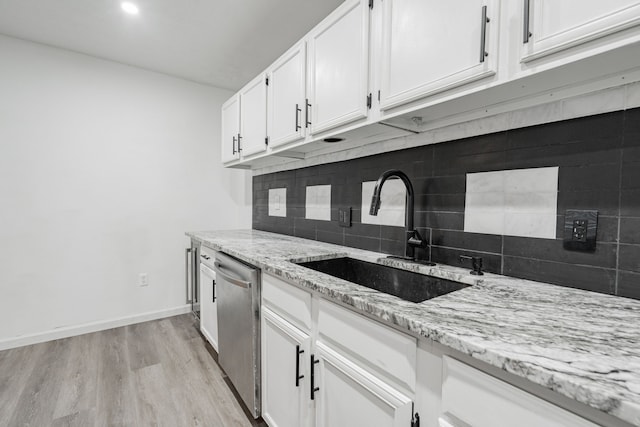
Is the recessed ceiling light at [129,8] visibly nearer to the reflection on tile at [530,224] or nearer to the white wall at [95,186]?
the white wall at [95,186]

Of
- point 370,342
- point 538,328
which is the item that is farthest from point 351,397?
point 538,328

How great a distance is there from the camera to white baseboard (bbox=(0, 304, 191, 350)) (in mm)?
2359

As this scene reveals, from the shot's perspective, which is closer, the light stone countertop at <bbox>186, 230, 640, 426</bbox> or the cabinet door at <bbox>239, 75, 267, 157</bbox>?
the light stone countertop at <bbox>186, 230, 640, 426</bbox>

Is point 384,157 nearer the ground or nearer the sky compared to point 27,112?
nearer the ground

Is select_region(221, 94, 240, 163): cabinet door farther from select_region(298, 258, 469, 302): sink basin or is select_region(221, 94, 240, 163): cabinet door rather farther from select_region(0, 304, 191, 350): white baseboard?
select_region(0, 304, 191, 350): white baseboard

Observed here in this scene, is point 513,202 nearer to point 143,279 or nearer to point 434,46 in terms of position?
point 434,46

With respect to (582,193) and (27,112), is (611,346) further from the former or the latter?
(27,112)

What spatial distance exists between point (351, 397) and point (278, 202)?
77.2 inches

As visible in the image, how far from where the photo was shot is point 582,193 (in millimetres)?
959

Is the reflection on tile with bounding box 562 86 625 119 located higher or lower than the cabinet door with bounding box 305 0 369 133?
lower

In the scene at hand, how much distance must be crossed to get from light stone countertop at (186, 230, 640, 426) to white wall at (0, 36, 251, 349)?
2.46 meters

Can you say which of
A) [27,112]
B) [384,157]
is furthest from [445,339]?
[27,112]

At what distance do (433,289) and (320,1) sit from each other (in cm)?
182

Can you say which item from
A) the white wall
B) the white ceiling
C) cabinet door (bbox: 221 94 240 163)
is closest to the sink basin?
cabinet door (bbox: 221 94 240 163)
